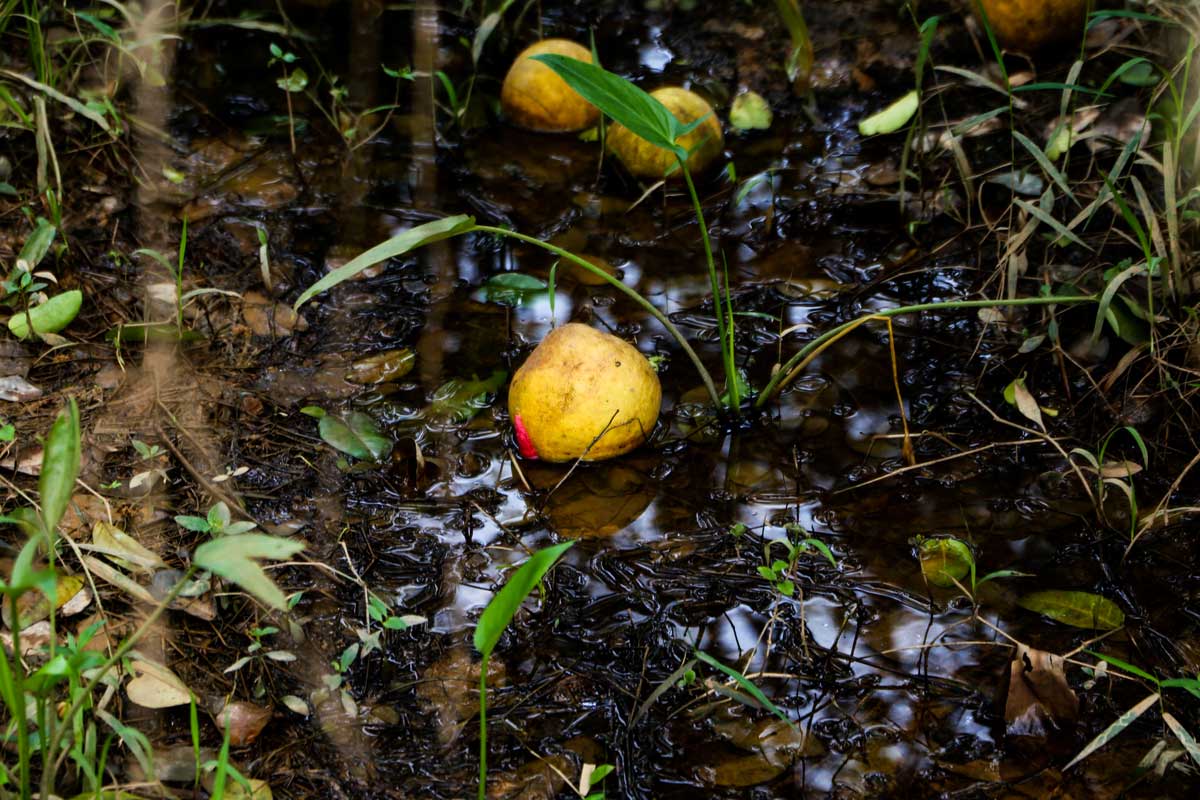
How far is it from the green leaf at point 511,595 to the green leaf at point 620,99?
1067 millimetres

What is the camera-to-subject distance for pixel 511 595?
1.56 meters

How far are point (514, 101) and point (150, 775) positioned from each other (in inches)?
109

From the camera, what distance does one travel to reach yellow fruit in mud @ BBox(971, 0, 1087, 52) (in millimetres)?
3619

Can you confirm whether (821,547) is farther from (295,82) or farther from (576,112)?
(295,82)

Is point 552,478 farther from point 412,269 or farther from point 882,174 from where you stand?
point 882,174

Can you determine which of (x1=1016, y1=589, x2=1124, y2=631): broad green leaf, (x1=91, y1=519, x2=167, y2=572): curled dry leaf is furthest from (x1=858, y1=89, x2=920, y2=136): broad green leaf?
(x1=91, y1=519, x2=167, y2=572): curled dry leaf

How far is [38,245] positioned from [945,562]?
259 centimetres

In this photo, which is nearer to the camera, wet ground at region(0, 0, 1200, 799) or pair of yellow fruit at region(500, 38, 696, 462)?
wet ground at region(0, 0, 1200, 799)

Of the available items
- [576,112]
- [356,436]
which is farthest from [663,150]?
[356,436]

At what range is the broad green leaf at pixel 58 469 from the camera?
1542mm

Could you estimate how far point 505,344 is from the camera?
2.97m

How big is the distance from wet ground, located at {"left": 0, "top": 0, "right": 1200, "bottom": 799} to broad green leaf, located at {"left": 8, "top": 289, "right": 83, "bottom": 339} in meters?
0.10

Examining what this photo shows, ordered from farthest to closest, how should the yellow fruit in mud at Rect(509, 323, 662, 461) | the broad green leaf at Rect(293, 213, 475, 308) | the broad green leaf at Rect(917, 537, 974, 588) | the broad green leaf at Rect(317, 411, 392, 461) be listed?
the broad green leaf at Rect(317, 411, 392, 461) → the yellow fruit in mud at Rect(509, 323, 662, 461) → the broad green leaf at Rect(917, 537, 974, 588) → the broad green leaf at Rect(293, 213, 475, 308)

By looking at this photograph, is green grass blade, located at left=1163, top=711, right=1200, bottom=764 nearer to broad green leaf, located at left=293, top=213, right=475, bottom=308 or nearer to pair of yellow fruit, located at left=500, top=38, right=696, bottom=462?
pair of yellow fruit, located at left=500, top=38, right=696, bottom=462
